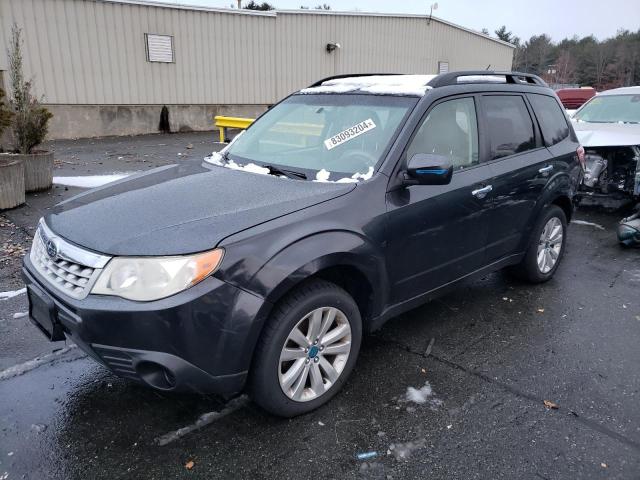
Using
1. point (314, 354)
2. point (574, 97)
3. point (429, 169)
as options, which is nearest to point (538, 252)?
point (429, 169)

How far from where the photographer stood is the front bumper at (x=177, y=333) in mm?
2229

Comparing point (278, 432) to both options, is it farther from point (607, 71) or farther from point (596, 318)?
point (607, 71)

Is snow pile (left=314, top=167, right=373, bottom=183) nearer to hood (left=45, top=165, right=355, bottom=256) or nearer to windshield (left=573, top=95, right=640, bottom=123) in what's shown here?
hood (left=45, top=165, right=355, bottom=256)

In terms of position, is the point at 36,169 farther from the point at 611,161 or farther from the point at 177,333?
the point at 611,161

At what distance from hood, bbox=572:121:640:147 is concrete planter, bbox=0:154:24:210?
7.52 m

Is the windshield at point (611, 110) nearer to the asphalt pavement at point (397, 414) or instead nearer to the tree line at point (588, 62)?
the asphalt pavement at point (397, 414)

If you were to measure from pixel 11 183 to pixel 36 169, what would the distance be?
90cm

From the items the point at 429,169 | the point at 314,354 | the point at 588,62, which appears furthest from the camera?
the point at 588,62

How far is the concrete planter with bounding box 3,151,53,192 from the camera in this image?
7.03m

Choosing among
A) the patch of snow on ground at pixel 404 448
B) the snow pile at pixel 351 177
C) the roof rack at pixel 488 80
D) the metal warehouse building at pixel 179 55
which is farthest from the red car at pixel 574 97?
the patch of snow on ground at pixel 404 448

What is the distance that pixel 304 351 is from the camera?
2664mm

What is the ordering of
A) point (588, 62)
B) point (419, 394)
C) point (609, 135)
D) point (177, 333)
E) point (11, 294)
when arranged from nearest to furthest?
point (177, 333), point (419, 394), point (11, 294), point (609, 135), point (588, 62)

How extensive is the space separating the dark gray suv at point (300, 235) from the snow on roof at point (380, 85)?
0.06 ft

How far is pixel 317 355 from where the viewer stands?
2.75m
